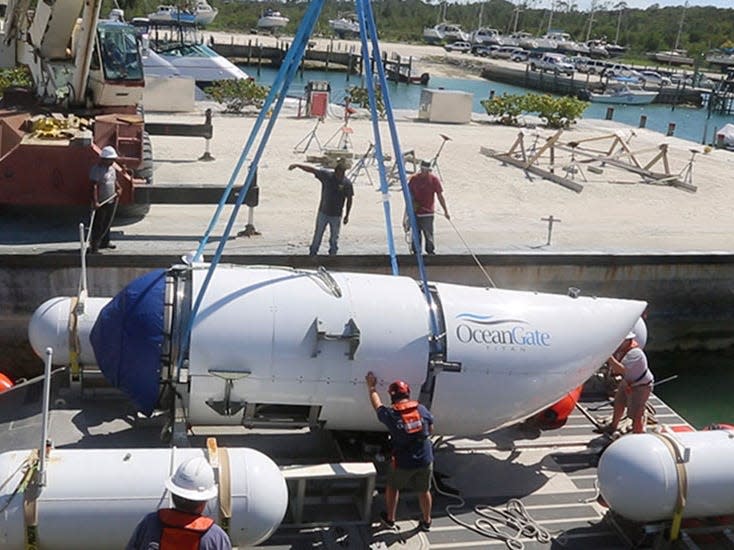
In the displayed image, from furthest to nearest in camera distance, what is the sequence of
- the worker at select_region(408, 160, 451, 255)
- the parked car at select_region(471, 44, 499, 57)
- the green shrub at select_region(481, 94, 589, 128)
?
1. the parked car at select_region(471, 44, 499, 57)
2. the green shrub at select_region(481, 94, 589, 128)
3. the worker at select_region(408, 160, 451, 255)

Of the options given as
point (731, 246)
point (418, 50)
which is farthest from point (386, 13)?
point (731, 246)

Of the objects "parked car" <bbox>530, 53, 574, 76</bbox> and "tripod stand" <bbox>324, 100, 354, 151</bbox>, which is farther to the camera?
"parked car" <bbox>530, 53, 574, 76</bbox>

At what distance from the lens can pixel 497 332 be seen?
815 cm

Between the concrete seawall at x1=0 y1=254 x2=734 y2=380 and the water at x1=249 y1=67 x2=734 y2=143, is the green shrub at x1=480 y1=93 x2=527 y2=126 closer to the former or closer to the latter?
the water at x1=249 y1=67 x2=734 y2=143

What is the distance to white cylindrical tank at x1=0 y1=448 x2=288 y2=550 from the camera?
20.1ft

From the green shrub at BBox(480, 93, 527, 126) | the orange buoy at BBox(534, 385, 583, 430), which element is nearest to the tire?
→ the orange buoy at BBox(534, 385, 583, 430)

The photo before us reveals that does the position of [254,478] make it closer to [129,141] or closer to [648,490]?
[648,490]

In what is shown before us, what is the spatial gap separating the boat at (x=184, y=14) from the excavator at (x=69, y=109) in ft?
143

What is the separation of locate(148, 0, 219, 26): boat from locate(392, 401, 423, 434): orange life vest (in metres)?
55.1

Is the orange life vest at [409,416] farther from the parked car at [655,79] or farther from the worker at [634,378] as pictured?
the parked car at [655,79]

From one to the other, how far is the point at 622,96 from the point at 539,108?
35.6 meters

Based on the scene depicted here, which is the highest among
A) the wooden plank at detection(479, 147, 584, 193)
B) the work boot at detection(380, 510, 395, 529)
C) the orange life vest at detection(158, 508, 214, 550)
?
the orange life vest at detection(158, 508, 214, 550)

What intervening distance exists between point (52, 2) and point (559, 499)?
12410 mm

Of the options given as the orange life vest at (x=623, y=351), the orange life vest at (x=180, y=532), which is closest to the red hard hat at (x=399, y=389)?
the orange life vest at (x=180, y=532)
